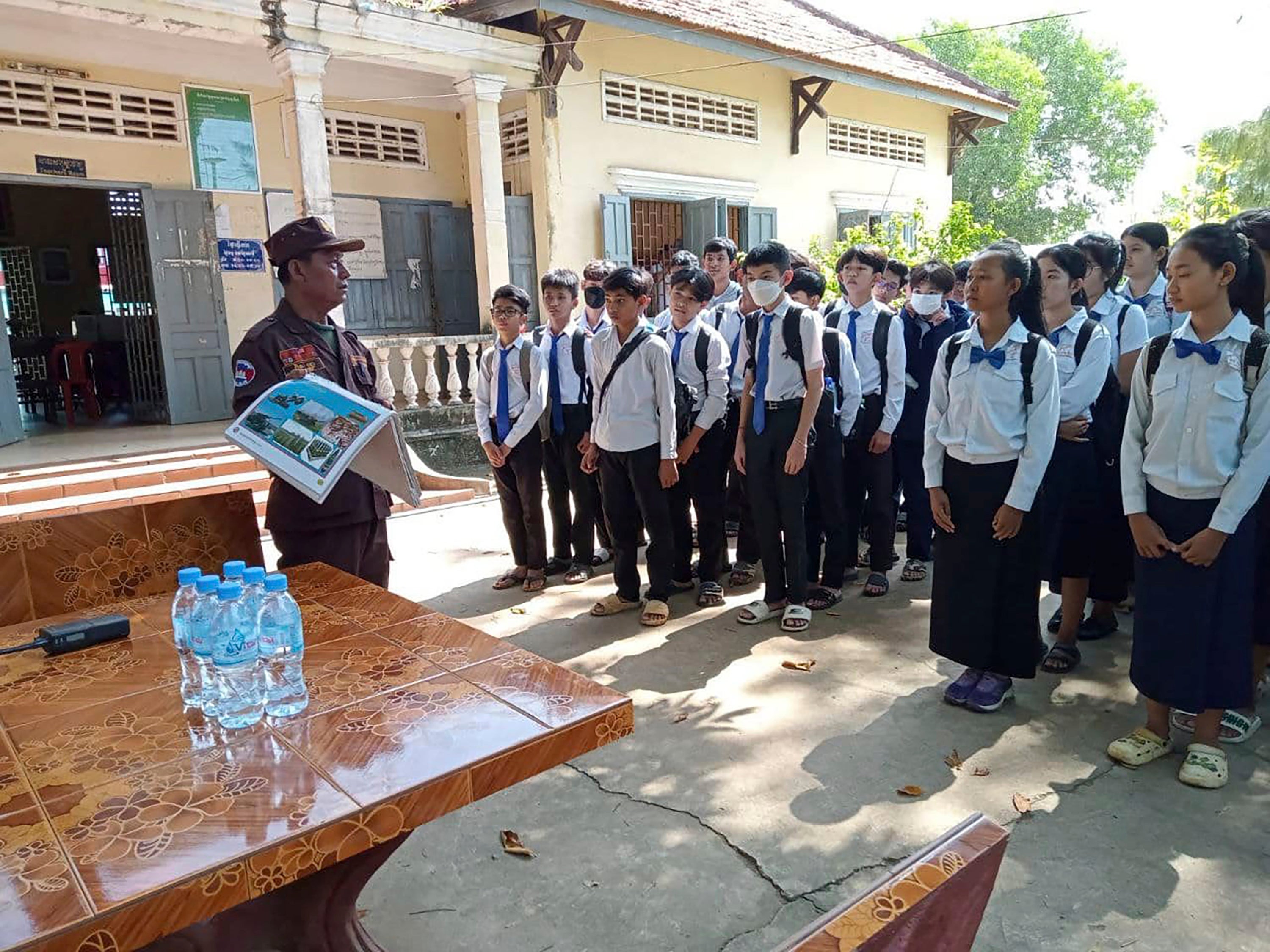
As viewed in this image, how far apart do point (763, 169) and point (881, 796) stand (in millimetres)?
9661

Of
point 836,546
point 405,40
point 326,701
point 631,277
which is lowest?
point 836,546

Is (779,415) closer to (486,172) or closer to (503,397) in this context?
(503,397)

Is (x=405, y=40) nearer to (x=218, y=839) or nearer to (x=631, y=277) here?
(x=631, y=277)

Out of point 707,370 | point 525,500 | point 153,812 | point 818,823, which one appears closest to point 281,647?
point 153,812

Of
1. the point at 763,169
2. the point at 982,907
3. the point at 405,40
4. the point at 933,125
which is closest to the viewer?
the point at 982,907

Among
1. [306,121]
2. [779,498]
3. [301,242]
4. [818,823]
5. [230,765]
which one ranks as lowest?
[818,823]

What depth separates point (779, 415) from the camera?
410 cm

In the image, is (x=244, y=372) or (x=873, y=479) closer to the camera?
(x=244, y=372)

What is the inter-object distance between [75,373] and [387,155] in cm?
425

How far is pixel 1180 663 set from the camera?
2.70 m

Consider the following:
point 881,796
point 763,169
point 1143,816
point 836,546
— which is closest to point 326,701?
point 881,796

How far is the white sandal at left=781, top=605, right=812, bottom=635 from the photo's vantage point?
4.13 meters

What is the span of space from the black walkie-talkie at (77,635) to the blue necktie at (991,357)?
2.70 m

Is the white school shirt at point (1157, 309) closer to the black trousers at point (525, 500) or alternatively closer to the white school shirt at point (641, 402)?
the white school shirt at point (641, 402)
